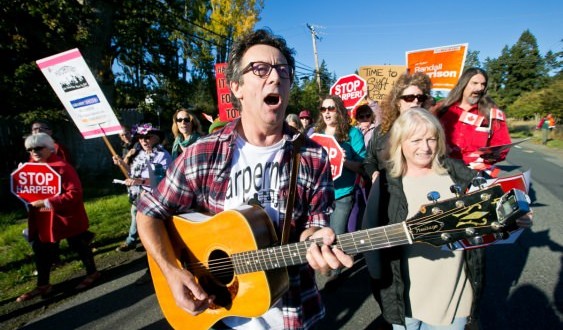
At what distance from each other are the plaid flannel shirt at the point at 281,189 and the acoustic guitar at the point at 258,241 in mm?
102

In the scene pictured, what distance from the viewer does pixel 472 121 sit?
2.84 meters

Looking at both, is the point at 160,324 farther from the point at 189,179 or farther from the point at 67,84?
the point at 67,84

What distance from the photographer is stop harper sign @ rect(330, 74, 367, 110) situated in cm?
607

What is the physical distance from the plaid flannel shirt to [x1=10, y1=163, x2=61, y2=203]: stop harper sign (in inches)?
104

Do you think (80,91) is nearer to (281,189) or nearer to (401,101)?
(281,189)

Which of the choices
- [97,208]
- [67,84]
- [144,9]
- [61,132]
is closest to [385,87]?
[67,84]

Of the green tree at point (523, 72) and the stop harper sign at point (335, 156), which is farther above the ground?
the green tree at point (523, 72)

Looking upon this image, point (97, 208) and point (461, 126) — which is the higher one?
point (461, 126)

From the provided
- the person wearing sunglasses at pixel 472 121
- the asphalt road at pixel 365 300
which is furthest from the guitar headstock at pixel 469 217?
the asphalt road at pixel 365 300

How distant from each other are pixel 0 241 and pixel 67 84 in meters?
3.63

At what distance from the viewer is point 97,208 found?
279 inches

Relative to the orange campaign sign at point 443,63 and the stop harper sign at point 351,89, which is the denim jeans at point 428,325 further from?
the stop harper sign at point 351,89

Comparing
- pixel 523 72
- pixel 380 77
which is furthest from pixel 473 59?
pixel 380 77

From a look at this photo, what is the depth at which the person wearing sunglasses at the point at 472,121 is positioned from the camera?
283 cm
